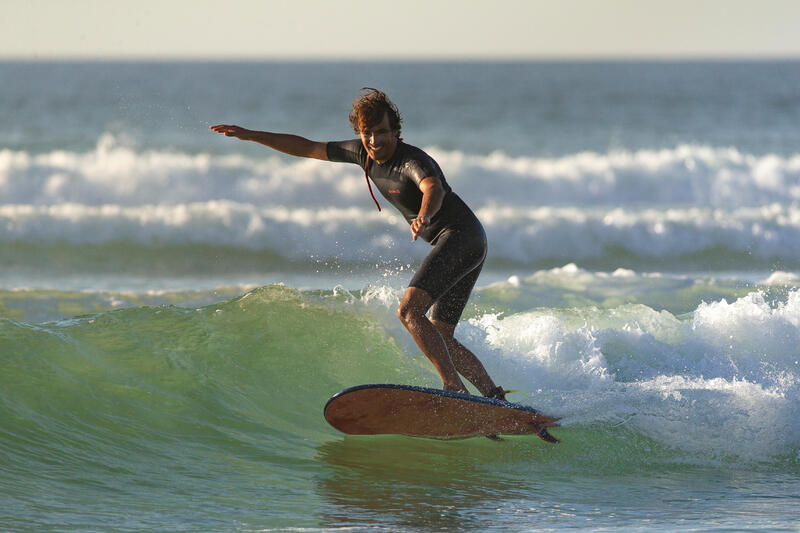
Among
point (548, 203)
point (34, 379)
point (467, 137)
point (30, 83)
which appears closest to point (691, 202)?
point (548, 203)

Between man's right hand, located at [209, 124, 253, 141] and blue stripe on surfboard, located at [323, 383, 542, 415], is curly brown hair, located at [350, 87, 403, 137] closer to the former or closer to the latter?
man's right hand, located at [209, 124, 253, 141]

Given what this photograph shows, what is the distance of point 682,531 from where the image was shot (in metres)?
4.13

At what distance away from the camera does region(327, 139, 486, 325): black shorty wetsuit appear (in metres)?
5.01

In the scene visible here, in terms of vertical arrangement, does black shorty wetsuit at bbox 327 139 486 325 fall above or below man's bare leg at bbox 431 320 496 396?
above

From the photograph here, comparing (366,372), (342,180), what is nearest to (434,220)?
(366,372)

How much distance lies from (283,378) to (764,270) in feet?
34.3

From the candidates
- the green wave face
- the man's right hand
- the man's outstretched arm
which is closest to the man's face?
the man's outstretched arm

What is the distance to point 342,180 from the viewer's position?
61.6 ft

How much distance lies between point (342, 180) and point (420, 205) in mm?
13757

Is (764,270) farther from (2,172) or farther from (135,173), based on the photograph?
(2,172)

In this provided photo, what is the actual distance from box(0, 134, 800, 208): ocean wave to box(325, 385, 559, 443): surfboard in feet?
41.7

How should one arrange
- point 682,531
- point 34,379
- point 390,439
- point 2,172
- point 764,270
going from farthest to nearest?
point 2,172 < point 764,270 < point 34,379 < point 390,439 < point 682,531

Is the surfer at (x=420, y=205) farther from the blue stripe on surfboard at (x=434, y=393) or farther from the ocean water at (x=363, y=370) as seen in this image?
the ocean water at (x=363, y=370)

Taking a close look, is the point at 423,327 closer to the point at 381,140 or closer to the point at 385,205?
the point at 381,140
